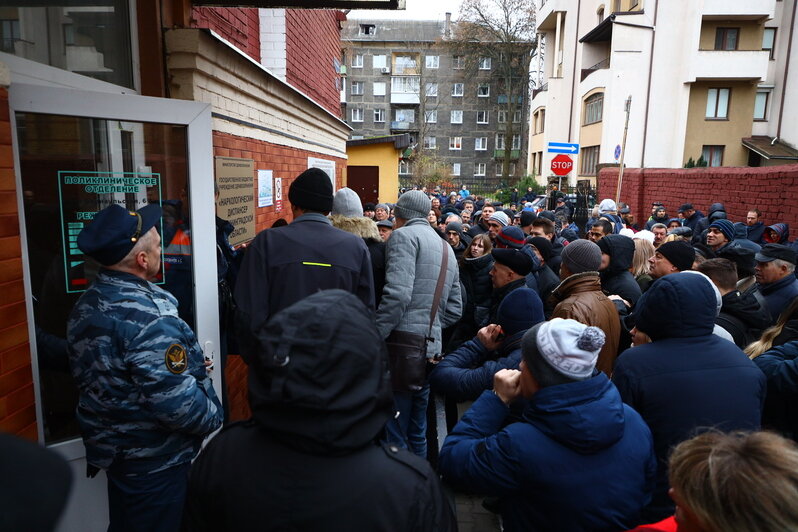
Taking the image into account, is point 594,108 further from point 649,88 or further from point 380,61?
point 380,61

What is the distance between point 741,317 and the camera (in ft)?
11.4

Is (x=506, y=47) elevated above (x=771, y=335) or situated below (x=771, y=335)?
above

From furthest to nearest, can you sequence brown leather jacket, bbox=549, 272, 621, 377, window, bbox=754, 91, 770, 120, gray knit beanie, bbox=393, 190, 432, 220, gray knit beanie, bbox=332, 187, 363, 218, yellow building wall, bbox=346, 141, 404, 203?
window, bbox=754, 91, 770, 120, yellow building wall, bbox=346, 141, 404, 203, gray knit beanie, bbox=332, 187, 363, 218, gray knit beanie, bbox=393, 190, 432, 220, brown leather jacket, bbox=549, 272, 621, 377

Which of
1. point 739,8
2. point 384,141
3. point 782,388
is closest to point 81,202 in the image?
point 782,388

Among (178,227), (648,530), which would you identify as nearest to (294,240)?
(178,227)

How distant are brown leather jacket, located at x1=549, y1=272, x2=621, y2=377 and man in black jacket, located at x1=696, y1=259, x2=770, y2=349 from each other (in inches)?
32.0

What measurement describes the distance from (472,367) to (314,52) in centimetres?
693

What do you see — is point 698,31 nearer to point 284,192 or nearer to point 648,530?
point 284,192

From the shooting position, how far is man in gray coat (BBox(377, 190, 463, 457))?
339cm

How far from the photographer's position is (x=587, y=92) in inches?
1112

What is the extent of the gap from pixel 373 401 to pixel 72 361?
1547 mm

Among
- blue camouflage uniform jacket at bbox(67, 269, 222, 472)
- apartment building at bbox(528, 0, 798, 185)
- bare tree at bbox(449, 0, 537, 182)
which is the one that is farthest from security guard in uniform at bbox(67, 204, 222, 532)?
bare tree at bbox(449, 0, 537, 182)

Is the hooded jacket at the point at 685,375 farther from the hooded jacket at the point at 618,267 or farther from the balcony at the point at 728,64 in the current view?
the balcony at the point at 728,64

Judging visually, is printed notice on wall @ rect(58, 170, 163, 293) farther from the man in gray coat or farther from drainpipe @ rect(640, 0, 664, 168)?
drainpipe @ rect(640, 0, 664, 168)
